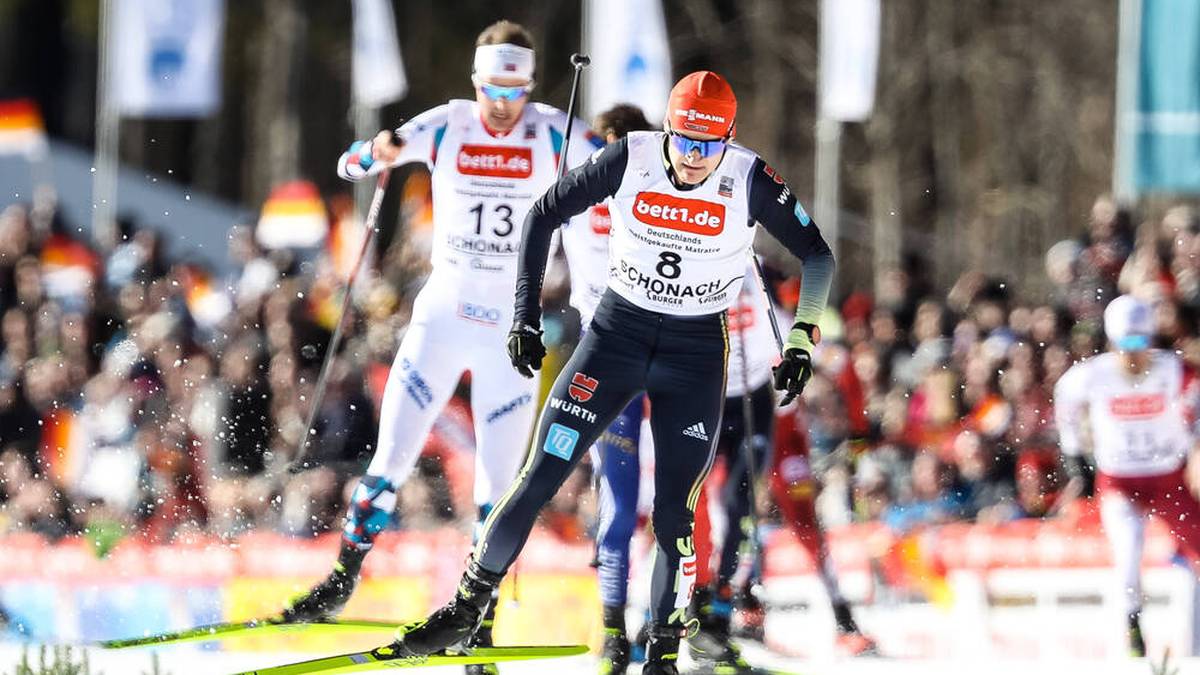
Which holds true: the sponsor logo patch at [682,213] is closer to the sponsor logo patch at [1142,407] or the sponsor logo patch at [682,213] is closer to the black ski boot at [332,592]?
the black ski boot at [332,592]

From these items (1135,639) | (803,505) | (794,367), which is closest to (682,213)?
(794,367)

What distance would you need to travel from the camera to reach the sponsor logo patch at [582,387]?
26.1ft

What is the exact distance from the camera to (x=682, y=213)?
7.92m

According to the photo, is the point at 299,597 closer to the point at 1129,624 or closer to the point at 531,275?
the point at 531,275

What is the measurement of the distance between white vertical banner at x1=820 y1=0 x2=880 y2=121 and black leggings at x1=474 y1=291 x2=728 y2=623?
8487 mm

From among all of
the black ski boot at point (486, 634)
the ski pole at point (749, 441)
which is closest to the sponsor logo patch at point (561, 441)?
the black ski boot at point (486, 634)

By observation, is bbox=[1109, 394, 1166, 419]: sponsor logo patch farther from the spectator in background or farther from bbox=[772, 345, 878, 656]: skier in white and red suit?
bbox=[772, 345, 878, 656]: skier in white and red suit

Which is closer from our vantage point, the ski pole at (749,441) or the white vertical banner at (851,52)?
the ski pole at (749,441)

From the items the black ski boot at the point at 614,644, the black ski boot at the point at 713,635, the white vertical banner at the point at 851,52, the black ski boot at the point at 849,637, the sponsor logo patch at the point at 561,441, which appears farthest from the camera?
the white vertical banner at the point at 851,52

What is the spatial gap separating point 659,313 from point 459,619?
1442 millimetres

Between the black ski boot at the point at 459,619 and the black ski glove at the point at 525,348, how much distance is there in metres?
0.81

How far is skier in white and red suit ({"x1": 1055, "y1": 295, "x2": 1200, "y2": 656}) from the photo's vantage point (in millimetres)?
10992

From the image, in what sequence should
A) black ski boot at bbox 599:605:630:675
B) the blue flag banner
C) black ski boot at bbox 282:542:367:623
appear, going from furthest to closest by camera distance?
the blue flag banner → black ski boot at bbox 282:542:367:623 → black ski boot at bbox 599:605:630:675

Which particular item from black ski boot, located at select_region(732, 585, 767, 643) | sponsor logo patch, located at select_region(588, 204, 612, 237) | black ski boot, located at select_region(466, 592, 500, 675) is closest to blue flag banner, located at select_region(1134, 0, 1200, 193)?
black ski boot, located at select_region(732, 585, 767, 643)
